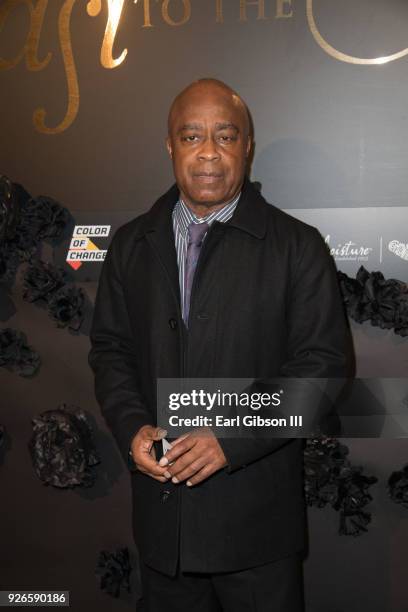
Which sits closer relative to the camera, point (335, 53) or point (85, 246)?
point (335, 53)

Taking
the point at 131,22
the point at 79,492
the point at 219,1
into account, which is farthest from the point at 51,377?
the point at 219,1

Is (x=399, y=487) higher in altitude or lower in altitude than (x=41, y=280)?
lower

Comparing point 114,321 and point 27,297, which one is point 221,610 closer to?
point 114,321

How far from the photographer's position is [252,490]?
1.79 meters

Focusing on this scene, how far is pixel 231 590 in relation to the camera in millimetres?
1832

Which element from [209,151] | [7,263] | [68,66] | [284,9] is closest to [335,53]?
[284,9]

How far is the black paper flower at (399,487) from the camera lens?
235cm

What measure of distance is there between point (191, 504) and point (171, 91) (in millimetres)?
1364

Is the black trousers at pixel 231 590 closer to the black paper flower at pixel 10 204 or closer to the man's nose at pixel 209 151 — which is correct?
the man's nose at pixel 209 151

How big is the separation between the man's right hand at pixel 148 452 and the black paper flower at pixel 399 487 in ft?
3.19

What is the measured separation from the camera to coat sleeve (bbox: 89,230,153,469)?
1809 millimetres

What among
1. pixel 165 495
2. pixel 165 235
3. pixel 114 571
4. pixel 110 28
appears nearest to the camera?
pixel 165 495

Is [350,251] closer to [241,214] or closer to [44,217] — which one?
[241,214]

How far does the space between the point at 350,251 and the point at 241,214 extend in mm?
614
